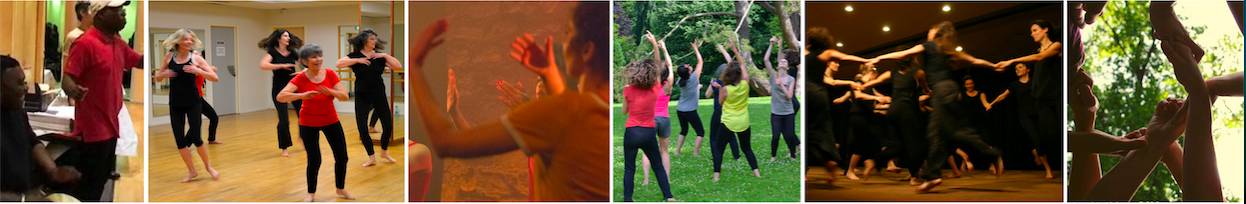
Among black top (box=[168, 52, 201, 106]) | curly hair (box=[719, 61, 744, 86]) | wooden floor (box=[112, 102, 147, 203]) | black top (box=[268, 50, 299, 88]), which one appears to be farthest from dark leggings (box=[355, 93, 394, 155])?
curly hair (box=[719, 61, 744, 86])

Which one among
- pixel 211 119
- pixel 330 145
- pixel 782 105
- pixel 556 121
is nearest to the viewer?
pixel 330 145

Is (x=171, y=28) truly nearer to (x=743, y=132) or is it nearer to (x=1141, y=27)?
(x=743, y=132)

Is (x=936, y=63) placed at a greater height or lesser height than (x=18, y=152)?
greater

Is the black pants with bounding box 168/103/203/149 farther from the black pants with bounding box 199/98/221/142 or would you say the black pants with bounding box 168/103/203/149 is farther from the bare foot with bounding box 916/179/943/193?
the bare foot with bounding box 916/179/943/193

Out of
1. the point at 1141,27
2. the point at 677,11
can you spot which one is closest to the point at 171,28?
the point at 677,11

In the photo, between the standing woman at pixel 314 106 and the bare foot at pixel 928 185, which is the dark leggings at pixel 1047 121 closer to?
the bare foot at pixel 928 185

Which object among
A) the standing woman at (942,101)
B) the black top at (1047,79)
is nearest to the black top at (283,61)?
the standing woman at (942,101)

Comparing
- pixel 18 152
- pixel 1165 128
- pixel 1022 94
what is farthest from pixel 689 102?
pixel 18 152

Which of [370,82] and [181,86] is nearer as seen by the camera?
[181,86]

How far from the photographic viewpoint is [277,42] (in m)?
4.43

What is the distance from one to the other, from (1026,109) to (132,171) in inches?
233

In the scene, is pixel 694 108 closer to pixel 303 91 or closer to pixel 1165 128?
pixel 303 91

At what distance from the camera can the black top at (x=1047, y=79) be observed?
13.5 ft

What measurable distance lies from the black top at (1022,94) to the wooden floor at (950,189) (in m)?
0.42
